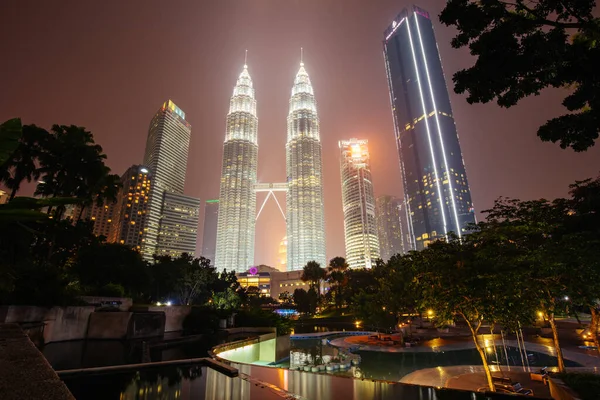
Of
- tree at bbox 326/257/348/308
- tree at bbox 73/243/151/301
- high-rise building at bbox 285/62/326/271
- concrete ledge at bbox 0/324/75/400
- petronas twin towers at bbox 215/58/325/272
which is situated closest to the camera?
concrete ledge at bbox 0/324/75/400

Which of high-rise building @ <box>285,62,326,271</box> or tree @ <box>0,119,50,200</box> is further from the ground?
high-rise building @ <box>285,62,326,271</box>

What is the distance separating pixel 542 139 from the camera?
9.04m

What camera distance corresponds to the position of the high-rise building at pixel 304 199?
17262 centimetres

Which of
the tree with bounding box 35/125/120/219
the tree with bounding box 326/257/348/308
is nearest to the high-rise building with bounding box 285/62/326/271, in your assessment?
the tree with bounding box 326/257/348/308

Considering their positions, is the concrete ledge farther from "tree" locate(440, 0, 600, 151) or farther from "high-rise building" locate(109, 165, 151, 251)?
"high-rise building" locate(109, 165, 151, 251)

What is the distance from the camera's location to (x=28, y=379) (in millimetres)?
3326

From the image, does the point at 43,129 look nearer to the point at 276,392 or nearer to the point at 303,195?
the point at 276,392

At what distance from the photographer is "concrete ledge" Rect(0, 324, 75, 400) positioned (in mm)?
2822

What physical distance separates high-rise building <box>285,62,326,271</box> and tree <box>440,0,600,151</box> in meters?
160

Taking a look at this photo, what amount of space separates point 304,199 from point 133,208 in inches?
4071

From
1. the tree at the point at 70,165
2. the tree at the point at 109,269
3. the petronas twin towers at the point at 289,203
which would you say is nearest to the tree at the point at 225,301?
the tree at the point at 109,269

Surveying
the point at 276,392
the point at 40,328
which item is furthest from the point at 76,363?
the point at 276,392

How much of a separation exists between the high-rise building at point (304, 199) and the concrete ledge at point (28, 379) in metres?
164

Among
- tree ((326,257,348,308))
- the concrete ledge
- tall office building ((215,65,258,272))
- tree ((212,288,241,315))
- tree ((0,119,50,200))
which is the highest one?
tall office building ((215,65,258,272))
